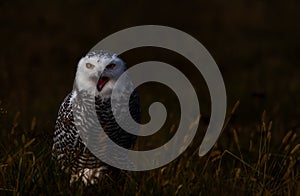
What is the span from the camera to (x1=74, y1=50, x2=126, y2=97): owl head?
4.46 metres

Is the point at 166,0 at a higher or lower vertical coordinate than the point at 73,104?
higher

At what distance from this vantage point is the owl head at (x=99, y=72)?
4.46m

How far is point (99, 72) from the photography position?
4.47 metres

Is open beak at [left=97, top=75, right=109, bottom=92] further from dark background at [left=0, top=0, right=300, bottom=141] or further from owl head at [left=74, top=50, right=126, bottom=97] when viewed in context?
dark background at [left=0, top=0, right=300, bottom=141]

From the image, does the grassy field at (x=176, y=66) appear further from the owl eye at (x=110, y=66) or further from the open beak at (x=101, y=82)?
the owl eye at (x=110, y=66)

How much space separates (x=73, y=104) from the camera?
475 cm

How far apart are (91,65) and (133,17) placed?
10.1 meters

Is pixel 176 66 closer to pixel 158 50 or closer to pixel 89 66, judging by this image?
pixel 158 50

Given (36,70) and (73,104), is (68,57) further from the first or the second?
(73,104)

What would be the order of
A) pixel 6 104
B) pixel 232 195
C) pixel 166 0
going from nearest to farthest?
1. pixel 232 195
2. pixel 6 104
3. pixel 166 0

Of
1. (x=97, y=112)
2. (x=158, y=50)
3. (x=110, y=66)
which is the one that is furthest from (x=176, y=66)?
(x=110, y=66)

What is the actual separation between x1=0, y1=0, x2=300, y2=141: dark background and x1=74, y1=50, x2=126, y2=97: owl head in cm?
352

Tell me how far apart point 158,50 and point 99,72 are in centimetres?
863

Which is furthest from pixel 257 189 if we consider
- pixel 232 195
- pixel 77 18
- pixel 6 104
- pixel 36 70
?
pixel 77 18
